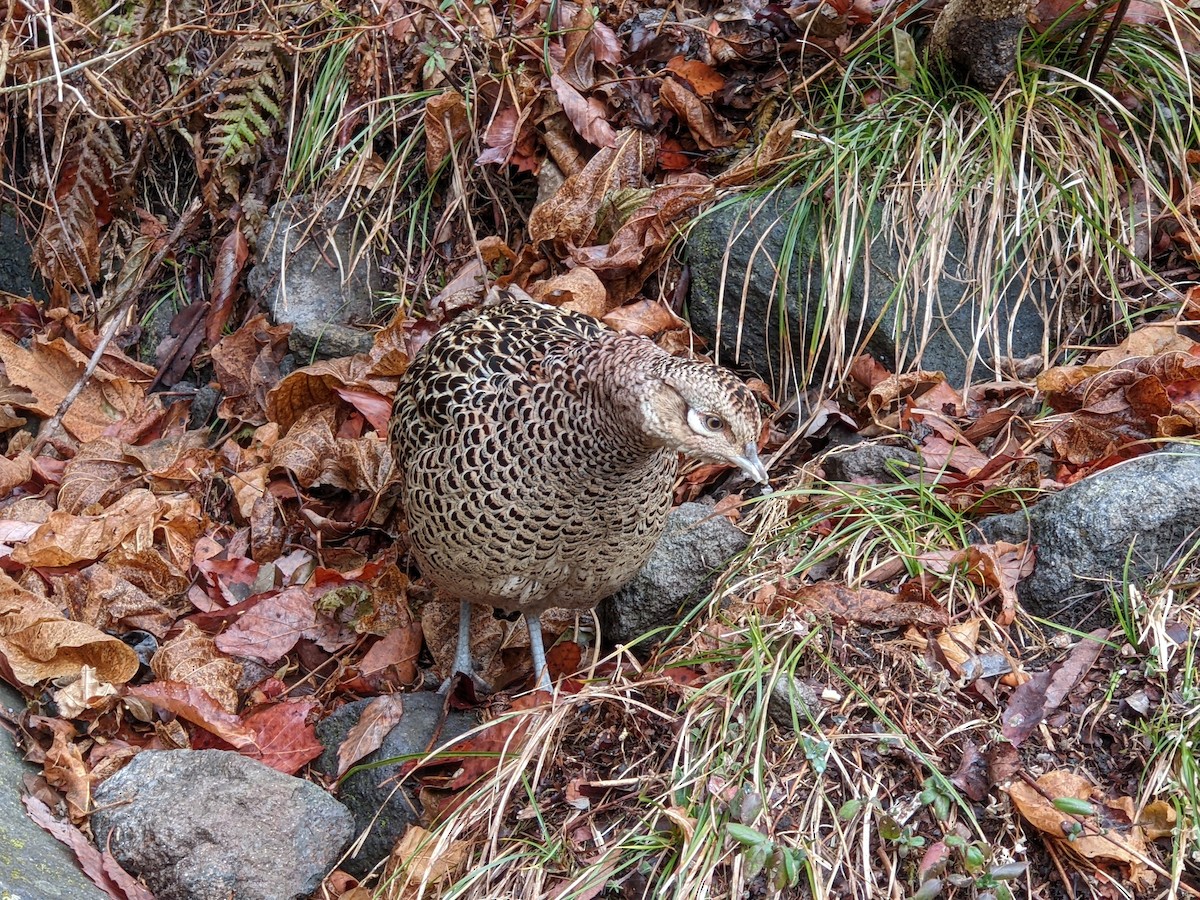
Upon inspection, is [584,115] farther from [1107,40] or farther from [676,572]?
[676,572]

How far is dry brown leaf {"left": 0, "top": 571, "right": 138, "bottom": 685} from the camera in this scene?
3852 mm

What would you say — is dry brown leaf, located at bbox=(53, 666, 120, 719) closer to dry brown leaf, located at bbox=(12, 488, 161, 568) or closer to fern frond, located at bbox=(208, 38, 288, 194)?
dry brown leaf, located at bbox=(12, 488, 161, 568)

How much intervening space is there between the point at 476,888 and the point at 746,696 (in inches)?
36.1

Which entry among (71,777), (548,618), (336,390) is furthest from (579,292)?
(71,777)

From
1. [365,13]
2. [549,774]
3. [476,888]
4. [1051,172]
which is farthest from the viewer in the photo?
[365,13]

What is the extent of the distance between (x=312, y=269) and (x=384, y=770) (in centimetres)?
295

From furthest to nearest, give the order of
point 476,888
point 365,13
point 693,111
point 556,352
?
1. point 365,13
2. point 693,111
3. point 556,352
4. point 476,888

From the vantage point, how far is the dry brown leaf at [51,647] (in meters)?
3.85

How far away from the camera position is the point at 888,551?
3.80 m

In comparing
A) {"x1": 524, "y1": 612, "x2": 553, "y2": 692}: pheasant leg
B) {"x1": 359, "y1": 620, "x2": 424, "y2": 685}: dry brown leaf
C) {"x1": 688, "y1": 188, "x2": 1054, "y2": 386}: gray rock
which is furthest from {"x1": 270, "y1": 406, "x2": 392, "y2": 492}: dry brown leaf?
{"x1": 688, "y1": 188, "x2": 1054, "y2": 386}: gray rock

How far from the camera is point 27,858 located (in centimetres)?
309

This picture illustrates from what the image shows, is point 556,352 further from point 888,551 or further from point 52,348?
point 52,348

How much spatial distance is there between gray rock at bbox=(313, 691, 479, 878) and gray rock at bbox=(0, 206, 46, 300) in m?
3.59

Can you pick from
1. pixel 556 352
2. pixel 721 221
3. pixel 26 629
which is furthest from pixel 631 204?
pixel 26 629
